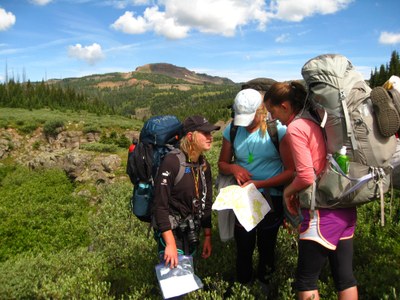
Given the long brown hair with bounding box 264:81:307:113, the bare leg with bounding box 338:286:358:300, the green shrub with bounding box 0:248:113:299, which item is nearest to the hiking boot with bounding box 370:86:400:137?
the long brown hair with bounding box 264:81:307:113

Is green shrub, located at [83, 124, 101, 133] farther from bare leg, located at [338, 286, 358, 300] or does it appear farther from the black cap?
bare leg, located at [338, 286, 358, 300]

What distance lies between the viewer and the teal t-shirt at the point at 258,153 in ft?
10.2

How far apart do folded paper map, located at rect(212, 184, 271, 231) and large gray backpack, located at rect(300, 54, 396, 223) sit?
0.82 meters

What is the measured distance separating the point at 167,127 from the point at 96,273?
10.4ft

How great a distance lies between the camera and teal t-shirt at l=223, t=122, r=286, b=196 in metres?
3.10

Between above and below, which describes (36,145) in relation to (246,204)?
below

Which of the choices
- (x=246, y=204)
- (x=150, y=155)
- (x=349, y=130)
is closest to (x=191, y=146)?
(x=150, y=155)

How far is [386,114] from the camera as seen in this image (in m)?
2.13

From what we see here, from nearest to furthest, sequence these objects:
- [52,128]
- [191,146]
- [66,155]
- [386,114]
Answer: [386,114] < [191,146] < [66,155] < [52,128]

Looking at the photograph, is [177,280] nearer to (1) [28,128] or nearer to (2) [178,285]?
(2) [178,285]

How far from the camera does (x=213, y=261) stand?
14.3 ft

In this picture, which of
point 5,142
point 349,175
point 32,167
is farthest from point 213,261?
point 5,142

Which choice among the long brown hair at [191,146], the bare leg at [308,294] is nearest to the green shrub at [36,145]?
A: the long brown hair at [191,146]

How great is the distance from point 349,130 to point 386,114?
26 centimetres
